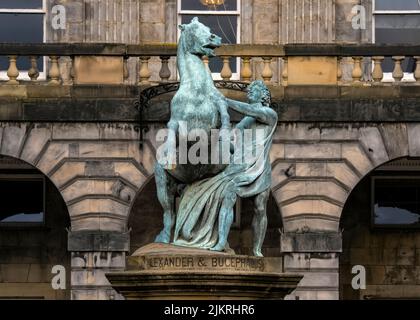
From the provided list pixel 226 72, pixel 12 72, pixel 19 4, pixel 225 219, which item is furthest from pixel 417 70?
pixel 225 219

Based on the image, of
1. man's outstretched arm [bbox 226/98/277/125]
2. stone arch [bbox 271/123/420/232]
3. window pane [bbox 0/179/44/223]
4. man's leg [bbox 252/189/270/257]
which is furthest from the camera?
window pane [bbox 0/179/44/223]

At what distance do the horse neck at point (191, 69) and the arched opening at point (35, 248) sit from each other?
1153cm

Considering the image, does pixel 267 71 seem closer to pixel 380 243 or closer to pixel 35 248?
pixel 380 243

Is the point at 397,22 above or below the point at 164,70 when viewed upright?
above

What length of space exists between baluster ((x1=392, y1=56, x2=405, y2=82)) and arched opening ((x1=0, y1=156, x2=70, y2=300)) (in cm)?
648

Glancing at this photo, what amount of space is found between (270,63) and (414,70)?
243 centimetres

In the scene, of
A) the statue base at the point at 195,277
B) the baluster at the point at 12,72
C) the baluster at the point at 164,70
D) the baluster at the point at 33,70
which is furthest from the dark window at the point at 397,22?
the statue base at the point at 195,277

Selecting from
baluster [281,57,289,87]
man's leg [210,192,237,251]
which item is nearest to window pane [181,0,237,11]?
baluster [281,57,289,87]

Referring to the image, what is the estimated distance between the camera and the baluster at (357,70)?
38.0 m

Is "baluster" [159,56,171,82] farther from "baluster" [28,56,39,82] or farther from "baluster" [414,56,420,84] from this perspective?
"baluster" [414,56,420,84]

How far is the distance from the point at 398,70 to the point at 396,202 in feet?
13.5

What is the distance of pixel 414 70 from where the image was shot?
38.7 metres

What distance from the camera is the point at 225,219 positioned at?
29.0 m

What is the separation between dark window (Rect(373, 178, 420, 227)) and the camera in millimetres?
41281
